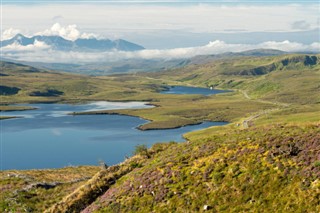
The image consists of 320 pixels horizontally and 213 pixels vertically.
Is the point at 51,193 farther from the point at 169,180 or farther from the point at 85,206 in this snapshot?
the point at 169,180

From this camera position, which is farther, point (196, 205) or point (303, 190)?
point (196, 205)

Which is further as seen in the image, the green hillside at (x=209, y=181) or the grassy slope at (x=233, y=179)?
the green hillside at (x=209, y=181)

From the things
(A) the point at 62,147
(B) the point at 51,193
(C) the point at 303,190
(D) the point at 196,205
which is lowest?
(A) the point at 62,147

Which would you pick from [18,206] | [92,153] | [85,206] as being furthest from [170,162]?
[92,153]

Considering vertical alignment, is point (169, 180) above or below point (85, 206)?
above

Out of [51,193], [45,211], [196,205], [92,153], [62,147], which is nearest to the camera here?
[196,205]

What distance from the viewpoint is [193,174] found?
111 ft

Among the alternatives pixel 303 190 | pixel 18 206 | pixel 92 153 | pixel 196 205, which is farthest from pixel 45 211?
pixel 92 153

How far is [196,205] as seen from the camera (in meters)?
29.5

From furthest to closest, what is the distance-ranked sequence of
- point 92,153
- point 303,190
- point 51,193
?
1. point 92,153
2. point 51,193
3. point 303,190

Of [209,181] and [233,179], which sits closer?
[233,179]

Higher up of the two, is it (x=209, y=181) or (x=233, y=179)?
(x=233, y=179)

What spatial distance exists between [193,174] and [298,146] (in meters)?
8.86

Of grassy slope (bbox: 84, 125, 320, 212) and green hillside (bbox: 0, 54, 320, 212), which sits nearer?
grassy slope (bbox: 84, 125, 320, 212)
